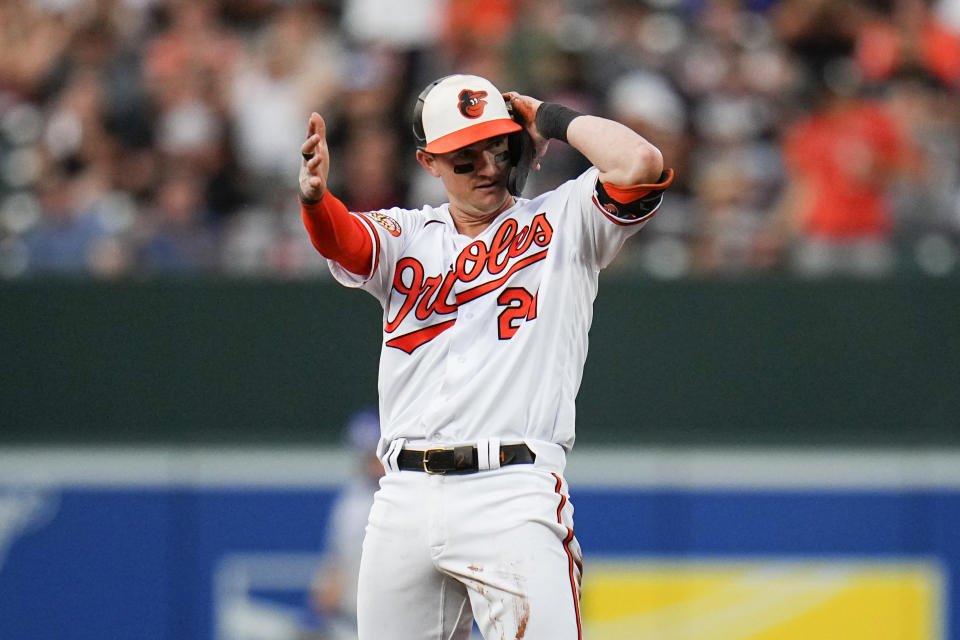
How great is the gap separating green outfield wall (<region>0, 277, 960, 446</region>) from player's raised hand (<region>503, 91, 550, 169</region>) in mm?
3668

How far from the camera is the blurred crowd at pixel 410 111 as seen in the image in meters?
7.61

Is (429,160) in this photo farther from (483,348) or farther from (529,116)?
(483,348)

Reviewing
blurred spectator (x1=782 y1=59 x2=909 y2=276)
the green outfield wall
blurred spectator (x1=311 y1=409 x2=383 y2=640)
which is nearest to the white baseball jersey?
blurred spectator (x1=311 y1=409 x2=383 y2=640)

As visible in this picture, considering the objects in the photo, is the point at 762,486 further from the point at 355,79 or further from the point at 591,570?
the point at 355,79

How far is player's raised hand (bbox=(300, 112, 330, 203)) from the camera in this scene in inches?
142

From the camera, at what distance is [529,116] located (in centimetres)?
389

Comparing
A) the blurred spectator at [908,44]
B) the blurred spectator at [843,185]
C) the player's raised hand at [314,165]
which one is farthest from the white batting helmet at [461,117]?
the blurred spectator at [908,44]

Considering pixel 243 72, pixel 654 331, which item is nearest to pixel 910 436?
pixel 654 331

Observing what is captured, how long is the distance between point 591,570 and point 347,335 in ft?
6.11

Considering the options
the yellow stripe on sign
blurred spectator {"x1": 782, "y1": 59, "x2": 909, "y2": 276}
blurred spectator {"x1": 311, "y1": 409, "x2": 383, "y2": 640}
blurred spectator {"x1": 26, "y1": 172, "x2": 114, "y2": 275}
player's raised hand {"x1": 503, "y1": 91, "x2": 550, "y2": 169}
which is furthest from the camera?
blurred spectator {"x1": 26, "y1": 172, "x2": 114, "y2": 275}

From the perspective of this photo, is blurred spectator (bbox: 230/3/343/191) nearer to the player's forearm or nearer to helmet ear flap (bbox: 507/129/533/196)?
helmet ear flap (bbox: 507/129/533/196)

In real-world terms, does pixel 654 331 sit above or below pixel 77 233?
below

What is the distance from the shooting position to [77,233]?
7766 millimetres

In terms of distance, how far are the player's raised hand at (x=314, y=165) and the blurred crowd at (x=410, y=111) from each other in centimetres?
362
